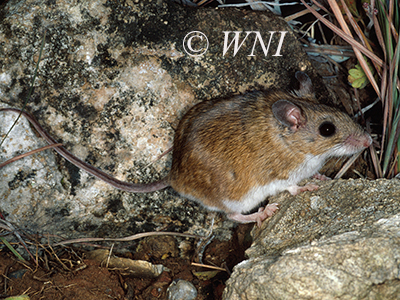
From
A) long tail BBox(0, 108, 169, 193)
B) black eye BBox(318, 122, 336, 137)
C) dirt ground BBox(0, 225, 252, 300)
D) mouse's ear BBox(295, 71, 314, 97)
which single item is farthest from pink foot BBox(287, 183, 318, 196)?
long tail BBox(0, 108, 169, 193)

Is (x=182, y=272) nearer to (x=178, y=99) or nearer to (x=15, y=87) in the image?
(x=178, y=99)

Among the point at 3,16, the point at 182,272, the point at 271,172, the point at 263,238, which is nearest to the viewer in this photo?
the point at 263,238

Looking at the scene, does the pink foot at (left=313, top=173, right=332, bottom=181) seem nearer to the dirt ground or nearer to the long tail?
the dirt ground

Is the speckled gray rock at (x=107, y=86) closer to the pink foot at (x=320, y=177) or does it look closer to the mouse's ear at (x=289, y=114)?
the mouse's ear at (x=289, y=114)

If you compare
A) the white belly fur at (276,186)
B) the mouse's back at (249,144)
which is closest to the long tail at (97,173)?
the mouse's back at (249,144)

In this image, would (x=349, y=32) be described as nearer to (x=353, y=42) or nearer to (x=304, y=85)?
(x=353, y=42)

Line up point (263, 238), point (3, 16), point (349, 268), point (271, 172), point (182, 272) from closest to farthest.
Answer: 1. point (349, 268)
2. point (263, 238)
3. point (3, 16)
4. point (271, 172)
5. point (182, 272)

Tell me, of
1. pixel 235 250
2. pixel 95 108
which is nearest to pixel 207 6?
pixel 95 108
